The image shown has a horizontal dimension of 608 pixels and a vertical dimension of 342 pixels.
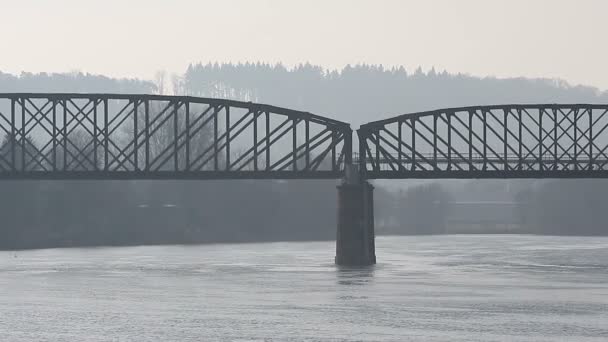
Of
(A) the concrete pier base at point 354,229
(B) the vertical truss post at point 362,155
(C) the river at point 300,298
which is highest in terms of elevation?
(B) the vertical truss post at point 362,155

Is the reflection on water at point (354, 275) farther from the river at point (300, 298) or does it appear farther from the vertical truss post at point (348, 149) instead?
the vertical truss post at point (348, 149)

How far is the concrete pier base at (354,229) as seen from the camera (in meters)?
111

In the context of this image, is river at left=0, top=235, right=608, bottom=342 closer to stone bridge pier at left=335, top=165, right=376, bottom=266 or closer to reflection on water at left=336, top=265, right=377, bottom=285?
reflection on water at left=336, top=265, right=377, bottom=285

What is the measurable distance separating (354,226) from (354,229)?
0.83ft

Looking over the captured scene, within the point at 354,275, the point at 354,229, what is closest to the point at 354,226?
the point at 354,229

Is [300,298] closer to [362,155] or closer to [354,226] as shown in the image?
[354,226]

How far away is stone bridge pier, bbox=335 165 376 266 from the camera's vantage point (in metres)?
111

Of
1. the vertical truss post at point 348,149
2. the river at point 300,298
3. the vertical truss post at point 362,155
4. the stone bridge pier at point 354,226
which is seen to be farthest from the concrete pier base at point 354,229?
the vertical truss post at point 362,155

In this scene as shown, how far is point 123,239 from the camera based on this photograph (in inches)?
6093

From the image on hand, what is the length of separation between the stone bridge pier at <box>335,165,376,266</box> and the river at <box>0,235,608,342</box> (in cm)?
166

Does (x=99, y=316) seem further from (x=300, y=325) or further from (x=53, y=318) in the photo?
(x=300, y=325)

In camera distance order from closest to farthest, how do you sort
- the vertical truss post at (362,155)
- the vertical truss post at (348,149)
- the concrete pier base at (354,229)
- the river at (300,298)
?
the river at (300,298) → the concrete pier base at (354,229) → the vertical truss post at (348,149) → the vertical truss post at (362,155)

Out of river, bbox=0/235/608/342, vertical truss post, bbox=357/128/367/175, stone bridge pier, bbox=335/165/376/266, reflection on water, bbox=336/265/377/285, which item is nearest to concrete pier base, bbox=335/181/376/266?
stone bridge pier, bbox=335/165/376/266

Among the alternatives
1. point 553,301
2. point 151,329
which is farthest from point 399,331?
point 553,301
